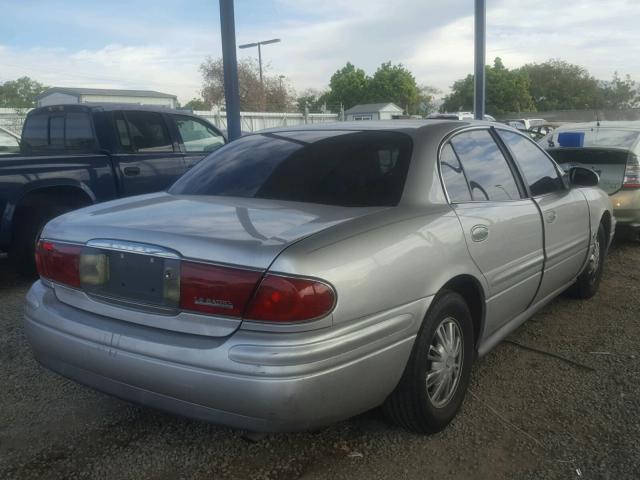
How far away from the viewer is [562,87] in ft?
228

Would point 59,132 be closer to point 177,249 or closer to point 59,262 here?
point 59,262

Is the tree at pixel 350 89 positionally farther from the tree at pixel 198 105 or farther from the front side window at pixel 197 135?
the front side window at pixel 197 135

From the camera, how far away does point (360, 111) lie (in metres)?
51.8

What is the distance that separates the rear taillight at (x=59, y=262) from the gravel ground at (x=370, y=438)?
0.79m

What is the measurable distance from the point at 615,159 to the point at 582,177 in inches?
109

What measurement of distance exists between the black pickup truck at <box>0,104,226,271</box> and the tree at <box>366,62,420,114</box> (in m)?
62.2

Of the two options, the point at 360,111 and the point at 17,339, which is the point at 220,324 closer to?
the point at 17,339

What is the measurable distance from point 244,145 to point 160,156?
3.32 metres

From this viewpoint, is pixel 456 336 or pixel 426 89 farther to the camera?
pixel 426 89

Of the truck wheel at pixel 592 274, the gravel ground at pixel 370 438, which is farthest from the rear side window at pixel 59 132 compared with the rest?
the truck wheel at pixel 592 274

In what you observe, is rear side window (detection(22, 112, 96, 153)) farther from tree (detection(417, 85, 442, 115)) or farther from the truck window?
tree (detection(417, 85, 442, 115))

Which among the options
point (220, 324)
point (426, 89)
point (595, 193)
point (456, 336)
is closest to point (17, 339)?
point (220, 324)

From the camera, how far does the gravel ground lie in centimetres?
261

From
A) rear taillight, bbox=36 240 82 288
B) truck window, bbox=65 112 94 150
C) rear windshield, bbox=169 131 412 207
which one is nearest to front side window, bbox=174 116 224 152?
truck window, bbox=65 112 94 150
